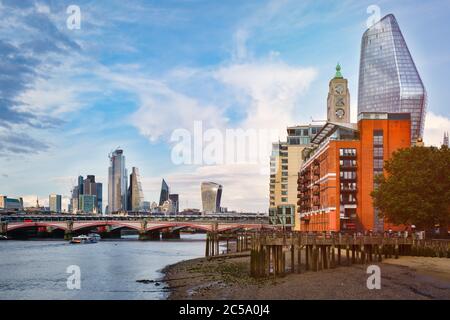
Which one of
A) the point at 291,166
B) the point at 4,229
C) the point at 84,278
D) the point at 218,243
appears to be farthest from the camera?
the point at 4,229

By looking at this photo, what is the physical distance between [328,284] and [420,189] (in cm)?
3425

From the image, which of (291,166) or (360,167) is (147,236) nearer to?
(291,166)

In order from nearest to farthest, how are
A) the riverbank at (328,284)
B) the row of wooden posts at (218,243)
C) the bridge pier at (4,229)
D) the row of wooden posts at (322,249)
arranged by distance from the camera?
1. the riverbank at (328,284)
2. the row of wooden posts at (322,249)
3. the row of wooden posts at (218,243)
4. the bridge pier at (4,229)

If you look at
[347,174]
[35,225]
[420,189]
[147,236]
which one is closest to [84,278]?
[420,189]

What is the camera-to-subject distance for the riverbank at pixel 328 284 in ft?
126

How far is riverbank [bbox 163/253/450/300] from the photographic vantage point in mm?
38312

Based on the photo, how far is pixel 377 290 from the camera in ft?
129

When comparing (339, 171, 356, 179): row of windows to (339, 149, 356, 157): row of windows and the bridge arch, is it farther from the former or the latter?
the bridge arch

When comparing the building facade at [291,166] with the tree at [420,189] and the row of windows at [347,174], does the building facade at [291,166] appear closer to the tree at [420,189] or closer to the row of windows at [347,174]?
the row of windows at [347,174]

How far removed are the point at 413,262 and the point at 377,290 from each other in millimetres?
20146

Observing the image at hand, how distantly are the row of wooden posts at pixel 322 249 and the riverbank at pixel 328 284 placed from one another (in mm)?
1467

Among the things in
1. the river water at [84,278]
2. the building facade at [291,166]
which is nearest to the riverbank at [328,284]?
the river water at [84,278]

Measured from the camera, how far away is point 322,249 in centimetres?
5584
